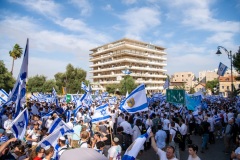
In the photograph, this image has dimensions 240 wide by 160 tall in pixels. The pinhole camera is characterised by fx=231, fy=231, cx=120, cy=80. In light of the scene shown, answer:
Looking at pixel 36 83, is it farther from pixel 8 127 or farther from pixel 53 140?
pixel 53 140

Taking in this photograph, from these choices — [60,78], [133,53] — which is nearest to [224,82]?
[133,53]

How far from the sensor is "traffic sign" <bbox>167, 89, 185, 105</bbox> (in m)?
10.1

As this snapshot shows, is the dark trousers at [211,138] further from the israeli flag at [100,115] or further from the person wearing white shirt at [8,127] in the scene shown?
the person wearing white shirt at [8,127]

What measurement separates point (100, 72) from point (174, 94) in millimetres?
81318

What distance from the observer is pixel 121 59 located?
A: 79625 millimetres

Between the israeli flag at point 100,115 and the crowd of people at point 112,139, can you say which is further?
the israeli flag at point 100,115

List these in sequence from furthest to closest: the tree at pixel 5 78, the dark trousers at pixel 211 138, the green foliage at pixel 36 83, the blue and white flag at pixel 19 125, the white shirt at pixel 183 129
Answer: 1. the green foliage at pixel 36 83
2. the tree at pixel 5 78
3. the dark trousers at pixel 211 138
4. the white shirt at pixel 183 129
5. the blue and white flag at pixel 19 125

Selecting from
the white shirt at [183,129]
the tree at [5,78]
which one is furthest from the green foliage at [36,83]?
the white shirt at [183,129]

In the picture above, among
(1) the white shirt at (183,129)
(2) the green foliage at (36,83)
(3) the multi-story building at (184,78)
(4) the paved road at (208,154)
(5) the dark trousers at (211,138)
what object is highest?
(3) the multi-story building at (184,78)

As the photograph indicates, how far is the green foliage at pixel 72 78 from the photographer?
67.1 meters

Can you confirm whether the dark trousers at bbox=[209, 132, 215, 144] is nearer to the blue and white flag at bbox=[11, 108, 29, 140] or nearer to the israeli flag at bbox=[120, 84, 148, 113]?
the israeli flag at bbox=[120, 84, 148, 113]

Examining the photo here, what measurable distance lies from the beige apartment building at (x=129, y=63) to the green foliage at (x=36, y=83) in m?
25.4

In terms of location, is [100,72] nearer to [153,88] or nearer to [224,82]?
[153,88]

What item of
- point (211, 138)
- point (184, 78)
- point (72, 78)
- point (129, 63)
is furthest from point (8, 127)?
point (184, 78)
